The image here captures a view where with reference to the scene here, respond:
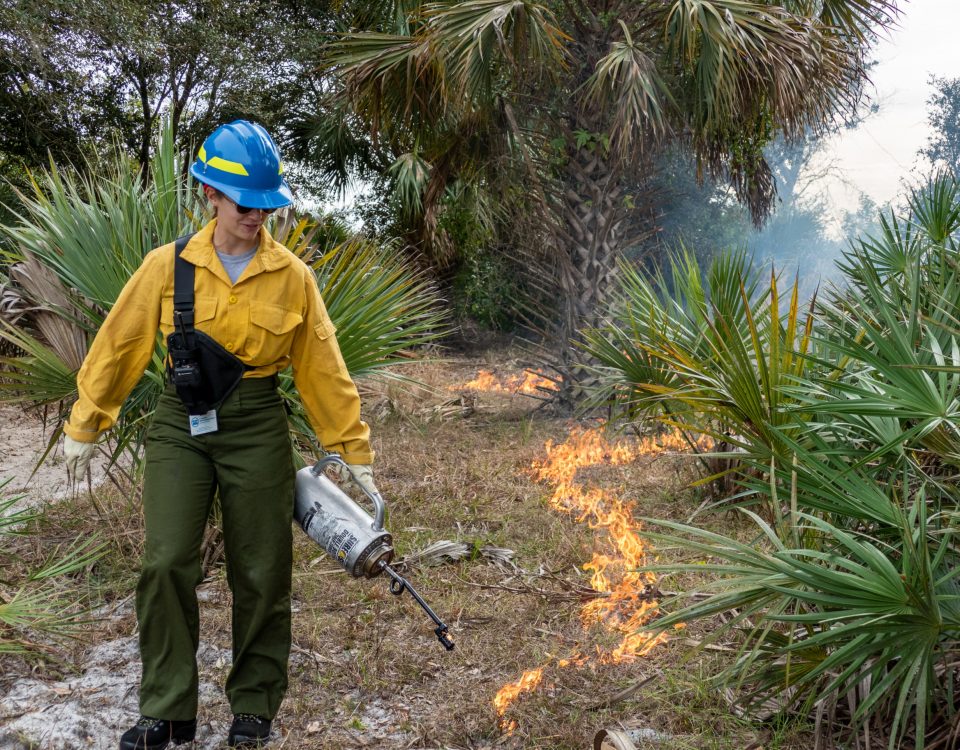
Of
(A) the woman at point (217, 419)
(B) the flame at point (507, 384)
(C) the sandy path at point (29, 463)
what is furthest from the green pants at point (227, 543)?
(B) the flame at point (507, 384)

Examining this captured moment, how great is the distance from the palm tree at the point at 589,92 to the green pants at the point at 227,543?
3.60 meters

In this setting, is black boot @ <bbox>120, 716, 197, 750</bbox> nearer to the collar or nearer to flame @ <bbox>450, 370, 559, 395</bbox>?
the collar

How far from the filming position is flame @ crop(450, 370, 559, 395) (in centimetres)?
1117

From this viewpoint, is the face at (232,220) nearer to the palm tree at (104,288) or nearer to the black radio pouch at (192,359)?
the black radio pouch at (192,359)

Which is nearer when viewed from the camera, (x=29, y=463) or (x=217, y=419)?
(x=217, y=419)

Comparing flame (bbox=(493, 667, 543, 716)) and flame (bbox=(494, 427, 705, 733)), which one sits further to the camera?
flame (bbox=(494, 427, 705, 733))

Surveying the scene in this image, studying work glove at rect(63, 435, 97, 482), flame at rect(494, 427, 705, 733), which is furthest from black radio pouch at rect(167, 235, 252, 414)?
flame at rect(494, 427, 705, 733)

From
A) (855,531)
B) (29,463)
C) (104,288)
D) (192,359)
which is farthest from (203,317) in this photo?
(29,463)

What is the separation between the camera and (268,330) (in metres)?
3.14

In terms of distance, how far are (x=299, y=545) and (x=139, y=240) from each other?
1914 mm

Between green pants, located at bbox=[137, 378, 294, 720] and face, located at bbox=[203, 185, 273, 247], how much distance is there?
0.47 metres

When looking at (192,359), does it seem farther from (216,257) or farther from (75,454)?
(75,454)

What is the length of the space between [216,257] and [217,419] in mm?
525

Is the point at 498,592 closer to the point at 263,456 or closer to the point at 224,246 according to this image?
the point at 263,456
